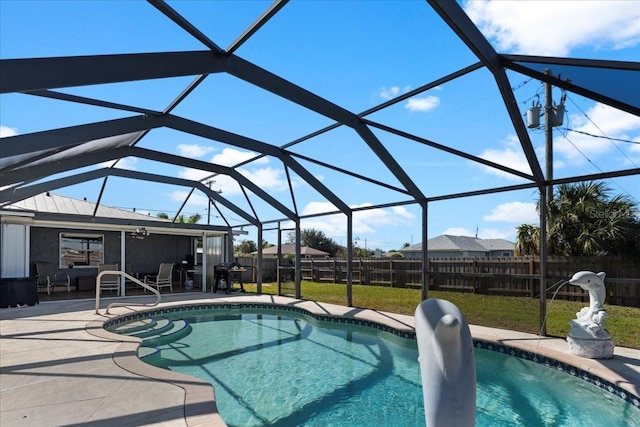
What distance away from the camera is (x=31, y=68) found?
2.96 metres

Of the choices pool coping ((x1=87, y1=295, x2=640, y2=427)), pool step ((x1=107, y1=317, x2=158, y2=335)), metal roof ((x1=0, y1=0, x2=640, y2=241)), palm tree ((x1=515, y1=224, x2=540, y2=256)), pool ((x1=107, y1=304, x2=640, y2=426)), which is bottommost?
pool ((x1=107, y1=304, x2=640, y2=426))

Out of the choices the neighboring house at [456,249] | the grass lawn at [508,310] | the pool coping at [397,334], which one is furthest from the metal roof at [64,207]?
the neighboring house at [456,249]

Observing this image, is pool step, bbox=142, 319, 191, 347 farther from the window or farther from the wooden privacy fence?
the window

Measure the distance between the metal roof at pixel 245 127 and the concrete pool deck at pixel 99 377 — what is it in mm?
2478

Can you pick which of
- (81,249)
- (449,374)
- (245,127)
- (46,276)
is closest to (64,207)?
(46,276)

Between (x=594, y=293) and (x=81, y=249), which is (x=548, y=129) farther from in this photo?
(x=81, y=249)

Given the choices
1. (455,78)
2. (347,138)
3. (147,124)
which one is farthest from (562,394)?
(147,124)

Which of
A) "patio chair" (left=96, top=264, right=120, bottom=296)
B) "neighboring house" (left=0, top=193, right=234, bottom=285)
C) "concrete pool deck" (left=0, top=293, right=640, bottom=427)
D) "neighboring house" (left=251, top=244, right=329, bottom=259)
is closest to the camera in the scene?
"concrete pool deck" (left=0, top=293, right=640, bottom=427)

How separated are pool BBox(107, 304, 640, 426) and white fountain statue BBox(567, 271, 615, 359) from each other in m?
0.45

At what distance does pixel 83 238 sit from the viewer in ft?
49.4

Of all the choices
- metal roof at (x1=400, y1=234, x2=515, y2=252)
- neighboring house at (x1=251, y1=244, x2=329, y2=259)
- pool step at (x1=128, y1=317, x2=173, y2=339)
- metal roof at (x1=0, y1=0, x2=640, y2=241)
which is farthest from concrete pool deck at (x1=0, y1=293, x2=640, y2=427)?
metal roof at (x1=400, y1=234, x2=515, y2=252)

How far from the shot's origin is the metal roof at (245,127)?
12.9ft

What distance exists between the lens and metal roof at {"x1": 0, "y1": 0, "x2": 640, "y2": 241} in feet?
12.9

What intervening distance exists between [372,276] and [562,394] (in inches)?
490
